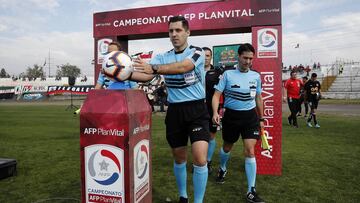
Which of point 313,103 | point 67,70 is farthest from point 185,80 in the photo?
point 67,70

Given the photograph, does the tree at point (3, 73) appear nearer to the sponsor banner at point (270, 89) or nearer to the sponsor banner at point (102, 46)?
the sponsor banner at point (102, 46)

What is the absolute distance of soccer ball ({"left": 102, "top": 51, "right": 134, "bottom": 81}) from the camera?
2.86 meters

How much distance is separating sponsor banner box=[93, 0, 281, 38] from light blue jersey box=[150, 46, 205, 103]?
1891 millimetres

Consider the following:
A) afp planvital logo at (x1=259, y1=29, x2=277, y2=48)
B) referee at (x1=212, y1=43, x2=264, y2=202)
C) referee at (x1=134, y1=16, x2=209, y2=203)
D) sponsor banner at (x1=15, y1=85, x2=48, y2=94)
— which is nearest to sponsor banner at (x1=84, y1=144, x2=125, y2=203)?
referee at (x1=134, y1=16, x2=209, y2=203)

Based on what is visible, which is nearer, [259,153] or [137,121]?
[137,121]

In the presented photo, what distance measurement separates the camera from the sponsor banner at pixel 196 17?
5254 millimetres

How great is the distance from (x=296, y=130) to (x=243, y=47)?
25.1 feet

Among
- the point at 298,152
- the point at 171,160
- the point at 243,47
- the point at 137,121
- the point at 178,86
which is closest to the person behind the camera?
the point at 137,121

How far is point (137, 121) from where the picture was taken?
2.84 metres

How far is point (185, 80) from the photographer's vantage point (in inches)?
147

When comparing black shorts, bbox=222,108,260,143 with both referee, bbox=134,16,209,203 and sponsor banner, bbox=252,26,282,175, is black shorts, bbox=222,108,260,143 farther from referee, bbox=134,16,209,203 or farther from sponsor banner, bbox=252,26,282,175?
referee, bbox=134,16,209,203

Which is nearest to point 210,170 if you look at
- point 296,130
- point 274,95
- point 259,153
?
point 259,153

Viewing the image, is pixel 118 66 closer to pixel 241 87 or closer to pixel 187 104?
pixel 187 104

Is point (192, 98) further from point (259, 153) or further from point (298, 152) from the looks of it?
point (298, 152)
